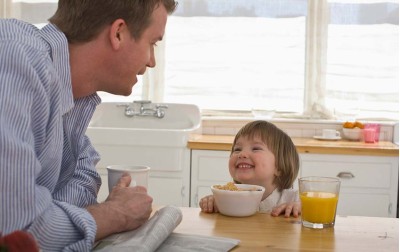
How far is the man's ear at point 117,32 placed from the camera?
1.51m

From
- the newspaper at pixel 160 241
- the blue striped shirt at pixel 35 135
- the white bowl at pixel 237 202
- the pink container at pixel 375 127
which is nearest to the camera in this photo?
the blue striped shirt at pixel 35 135

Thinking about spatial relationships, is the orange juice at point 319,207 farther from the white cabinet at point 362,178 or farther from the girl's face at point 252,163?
the white cabinet at point 362,178

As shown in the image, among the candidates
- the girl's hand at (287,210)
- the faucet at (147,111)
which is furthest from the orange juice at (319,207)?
the faucet at (147,111)

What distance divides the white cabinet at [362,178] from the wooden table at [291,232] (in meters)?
2.07

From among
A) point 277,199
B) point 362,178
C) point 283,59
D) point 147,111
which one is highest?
point 283,59

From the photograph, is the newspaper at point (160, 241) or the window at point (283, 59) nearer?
the newspaper at point (160, 241)

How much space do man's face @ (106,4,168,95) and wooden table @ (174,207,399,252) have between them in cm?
37

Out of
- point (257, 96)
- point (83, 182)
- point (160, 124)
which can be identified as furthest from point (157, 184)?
point (83, 182)

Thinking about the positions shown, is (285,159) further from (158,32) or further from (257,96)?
(257,96)

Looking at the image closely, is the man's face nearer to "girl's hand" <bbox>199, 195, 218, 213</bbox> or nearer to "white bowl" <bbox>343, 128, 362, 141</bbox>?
"girl's hand" <bbox>199, 195, 218, 213</bbox>

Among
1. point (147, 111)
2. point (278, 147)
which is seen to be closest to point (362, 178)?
point (147, 111)

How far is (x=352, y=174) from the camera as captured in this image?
3.75 meters

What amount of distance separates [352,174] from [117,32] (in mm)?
2513

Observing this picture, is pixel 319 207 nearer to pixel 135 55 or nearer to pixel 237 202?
pixel 237 202
